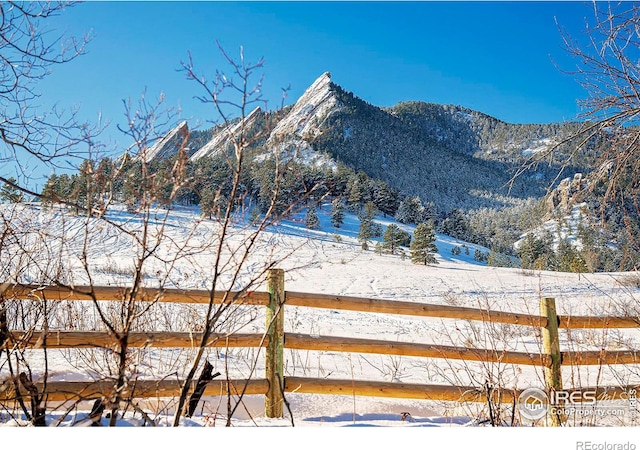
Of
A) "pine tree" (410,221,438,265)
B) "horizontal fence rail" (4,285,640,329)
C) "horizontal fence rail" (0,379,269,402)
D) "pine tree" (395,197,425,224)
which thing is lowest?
"horizontal fence rail" (0,379,269,402)

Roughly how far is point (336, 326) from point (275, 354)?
5096 mm

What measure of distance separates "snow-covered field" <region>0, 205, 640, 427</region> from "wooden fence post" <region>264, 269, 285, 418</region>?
4.3 inches

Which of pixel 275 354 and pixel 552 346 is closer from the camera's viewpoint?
pixel 275 354

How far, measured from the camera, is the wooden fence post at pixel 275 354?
3127 millimetres

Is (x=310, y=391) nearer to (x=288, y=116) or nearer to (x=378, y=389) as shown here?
(x=378, y=389)

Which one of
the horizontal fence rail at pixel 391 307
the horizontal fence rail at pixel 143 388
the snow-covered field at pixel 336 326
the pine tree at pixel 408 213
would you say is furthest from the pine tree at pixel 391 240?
the horizontal fence rail at pixel 143 388

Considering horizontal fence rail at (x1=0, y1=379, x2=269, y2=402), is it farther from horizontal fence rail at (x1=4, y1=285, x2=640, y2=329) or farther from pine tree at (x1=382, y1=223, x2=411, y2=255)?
pine tree at (x1=382, y1=223, x2=411, y2=255)

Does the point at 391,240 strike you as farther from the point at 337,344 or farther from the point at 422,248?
the point at 337,344

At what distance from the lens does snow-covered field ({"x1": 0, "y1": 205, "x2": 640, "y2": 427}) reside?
7.51ft

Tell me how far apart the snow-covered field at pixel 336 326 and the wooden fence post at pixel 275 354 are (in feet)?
0.36

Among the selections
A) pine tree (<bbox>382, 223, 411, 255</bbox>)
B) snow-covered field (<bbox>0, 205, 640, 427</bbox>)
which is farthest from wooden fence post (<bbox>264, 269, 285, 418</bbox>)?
pine tree (<bbox>382, 223, 411, 255</bbox>)

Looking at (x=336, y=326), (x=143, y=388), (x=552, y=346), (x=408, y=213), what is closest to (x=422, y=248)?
(x=336, y=326)

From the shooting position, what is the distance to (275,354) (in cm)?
322

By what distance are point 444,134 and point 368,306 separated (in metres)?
188
